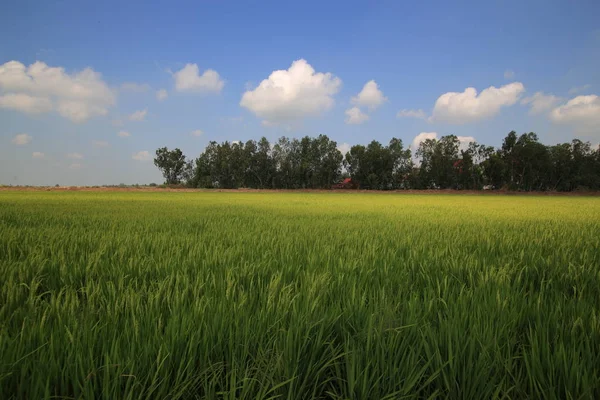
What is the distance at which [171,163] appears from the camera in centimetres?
8800

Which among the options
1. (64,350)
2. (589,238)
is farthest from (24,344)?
(589,238)

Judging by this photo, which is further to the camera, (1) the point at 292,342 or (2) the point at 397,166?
(2) the point at 397,166

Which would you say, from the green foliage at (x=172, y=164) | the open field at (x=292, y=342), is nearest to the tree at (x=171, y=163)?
the green foliage at (x=172, y=164)

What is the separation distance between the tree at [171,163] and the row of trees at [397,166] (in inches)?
12.0

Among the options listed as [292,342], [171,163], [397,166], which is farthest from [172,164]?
[292,342]

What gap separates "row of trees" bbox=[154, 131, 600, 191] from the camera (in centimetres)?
5903

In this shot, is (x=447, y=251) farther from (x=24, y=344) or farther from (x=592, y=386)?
(x=24, y=344)

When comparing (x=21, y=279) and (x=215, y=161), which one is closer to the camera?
(x=21, y=279)

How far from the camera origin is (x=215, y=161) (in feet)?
255

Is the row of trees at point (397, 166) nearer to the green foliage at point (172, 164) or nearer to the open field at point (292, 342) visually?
the green foliage at point (172, 164)

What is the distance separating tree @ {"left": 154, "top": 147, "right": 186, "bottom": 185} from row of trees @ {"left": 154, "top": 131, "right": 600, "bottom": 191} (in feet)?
1.00

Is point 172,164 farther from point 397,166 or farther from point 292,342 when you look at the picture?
point 292,342

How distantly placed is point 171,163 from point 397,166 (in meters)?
66.1

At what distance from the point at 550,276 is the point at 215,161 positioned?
262 feet
